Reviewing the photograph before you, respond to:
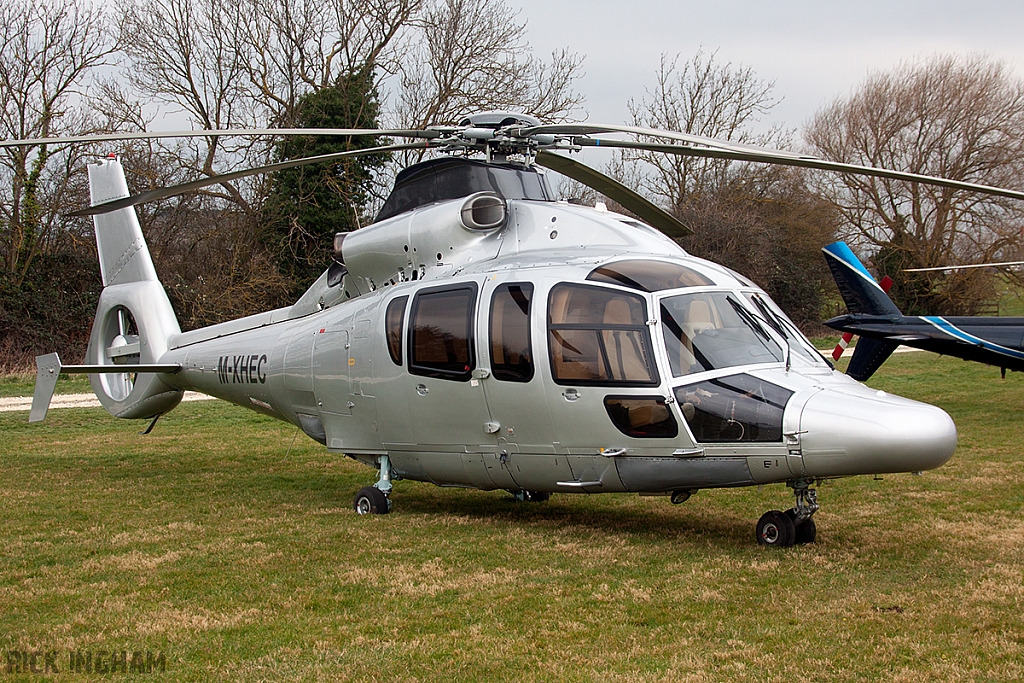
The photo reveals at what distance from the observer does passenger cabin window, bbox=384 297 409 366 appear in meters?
8.52

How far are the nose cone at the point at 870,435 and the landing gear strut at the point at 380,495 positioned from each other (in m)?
4.12

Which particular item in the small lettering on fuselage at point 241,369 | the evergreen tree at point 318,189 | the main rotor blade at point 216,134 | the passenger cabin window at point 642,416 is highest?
the evergreen tree at point 318,189

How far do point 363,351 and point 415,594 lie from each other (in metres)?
3.31

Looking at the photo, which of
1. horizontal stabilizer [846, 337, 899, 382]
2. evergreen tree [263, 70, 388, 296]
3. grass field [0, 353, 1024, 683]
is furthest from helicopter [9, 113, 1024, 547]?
evergreen tree [263, 70, 388, 296]

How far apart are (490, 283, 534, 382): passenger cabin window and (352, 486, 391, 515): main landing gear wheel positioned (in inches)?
81.1

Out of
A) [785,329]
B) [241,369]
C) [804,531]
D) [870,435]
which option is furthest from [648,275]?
[241,369]

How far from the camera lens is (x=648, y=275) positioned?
7.30 metres

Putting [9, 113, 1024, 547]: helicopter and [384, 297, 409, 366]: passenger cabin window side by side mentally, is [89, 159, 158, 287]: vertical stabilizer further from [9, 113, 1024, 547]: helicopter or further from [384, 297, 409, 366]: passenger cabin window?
[384, 297, 409, 366]: passenger cabin window

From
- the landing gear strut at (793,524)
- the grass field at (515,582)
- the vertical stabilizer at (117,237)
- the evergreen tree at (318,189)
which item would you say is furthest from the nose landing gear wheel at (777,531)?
the evergreen tree at (318,189)

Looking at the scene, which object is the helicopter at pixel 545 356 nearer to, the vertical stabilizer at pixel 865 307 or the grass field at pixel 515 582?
the grass field at pixel 515 582

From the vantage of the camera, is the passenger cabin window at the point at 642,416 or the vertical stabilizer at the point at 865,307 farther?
the vertical stabilizer at the point at 865,307

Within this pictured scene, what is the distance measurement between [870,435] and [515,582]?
247cm

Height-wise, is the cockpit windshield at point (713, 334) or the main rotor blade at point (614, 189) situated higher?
the main rotor blade at point (614, 189)

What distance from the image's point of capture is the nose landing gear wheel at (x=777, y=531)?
7016 millimetres
